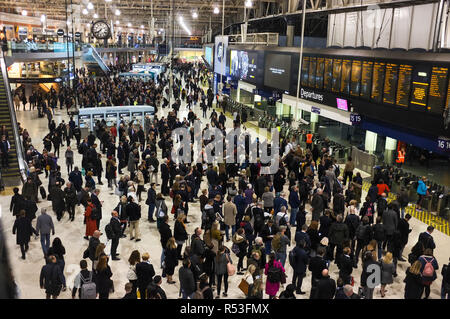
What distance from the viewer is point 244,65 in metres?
32.5

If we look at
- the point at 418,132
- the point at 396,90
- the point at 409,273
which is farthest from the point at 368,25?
the point at 409,273

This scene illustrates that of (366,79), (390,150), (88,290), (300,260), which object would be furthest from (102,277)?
(390,150)

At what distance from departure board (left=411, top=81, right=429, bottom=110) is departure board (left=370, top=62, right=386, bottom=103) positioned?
1.89 m

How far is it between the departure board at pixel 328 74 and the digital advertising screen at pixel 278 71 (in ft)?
12.3

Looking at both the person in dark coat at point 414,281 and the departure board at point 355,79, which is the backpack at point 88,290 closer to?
the person in dark coat at point 414,281

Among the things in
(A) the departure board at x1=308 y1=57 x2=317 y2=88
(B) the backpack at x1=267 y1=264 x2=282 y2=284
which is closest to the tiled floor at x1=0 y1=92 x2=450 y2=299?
(B) the backpack at x1=267 y1=264 x2=282 y2=284

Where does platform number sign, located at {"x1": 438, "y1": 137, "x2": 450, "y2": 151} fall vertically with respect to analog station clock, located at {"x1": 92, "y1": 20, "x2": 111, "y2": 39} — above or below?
below

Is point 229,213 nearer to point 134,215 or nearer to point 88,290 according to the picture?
point 134,215

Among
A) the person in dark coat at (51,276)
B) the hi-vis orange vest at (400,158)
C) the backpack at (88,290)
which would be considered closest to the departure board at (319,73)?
the hi-vis orange vest at (400,158)

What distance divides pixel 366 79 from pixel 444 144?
16.8 ft

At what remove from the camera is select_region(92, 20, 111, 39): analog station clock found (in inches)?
1538

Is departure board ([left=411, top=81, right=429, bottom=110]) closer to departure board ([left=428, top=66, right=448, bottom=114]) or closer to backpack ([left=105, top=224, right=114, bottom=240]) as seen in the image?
departure board ([left=428, top=66, right=448, bottom=114])

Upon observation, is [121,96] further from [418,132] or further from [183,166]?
[418,132]

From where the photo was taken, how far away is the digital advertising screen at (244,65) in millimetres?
30344
